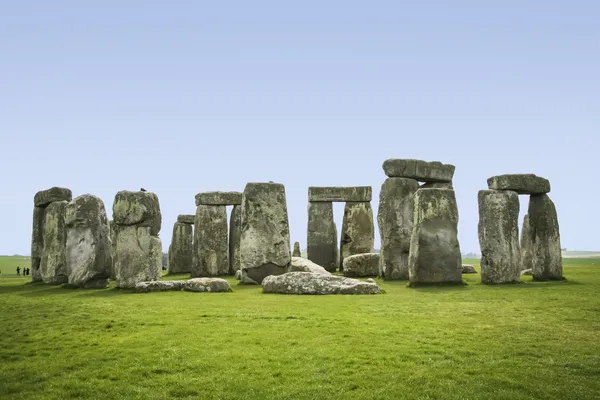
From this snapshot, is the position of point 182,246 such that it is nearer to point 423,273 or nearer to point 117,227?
point 117,227

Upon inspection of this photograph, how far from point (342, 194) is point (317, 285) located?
12704mm

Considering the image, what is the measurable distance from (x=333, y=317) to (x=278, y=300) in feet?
8.55

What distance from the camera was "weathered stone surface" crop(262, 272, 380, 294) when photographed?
1302cm

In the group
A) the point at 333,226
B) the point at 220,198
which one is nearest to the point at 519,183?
the point at 333,226

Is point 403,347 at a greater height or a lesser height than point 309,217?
lesser

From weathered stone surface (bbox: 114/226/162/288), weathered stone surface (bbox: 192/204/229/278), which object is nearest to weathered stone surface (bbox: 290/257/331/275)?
weathered stone surface (bbox: 114/226/162/288)

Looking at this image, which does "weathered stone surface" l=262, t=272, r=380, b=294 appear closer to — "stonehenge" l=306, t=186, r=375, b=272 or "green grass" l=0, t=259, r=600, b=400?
"green grass" l=0, t=259, r=600, b=400

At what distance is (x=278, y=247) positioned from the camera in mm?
16531

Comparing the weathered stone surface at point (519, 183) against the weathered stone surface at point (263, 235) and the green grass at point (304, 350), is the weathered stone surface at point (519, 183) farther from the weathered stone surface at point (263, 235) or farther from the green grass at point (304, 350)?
the weathered stone surface at point (263, 235)

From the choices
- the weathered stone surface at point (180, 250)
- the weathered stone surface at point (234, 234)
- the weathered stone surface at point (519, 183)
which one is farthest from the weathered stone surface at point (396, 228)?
the weathered stone surface at point (180, 250)

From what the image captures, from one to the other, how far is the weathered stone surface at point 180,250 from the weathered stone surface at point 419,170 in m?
11.6

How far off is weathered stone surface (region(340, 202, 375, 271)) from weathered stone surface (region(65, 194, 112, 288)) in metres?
11.8

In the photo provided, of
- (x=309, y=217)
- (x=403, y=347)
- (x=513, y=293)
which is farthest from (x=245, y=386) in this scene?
(x=309, y=217)

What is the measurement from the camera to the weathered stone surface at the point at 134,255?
586 inches
